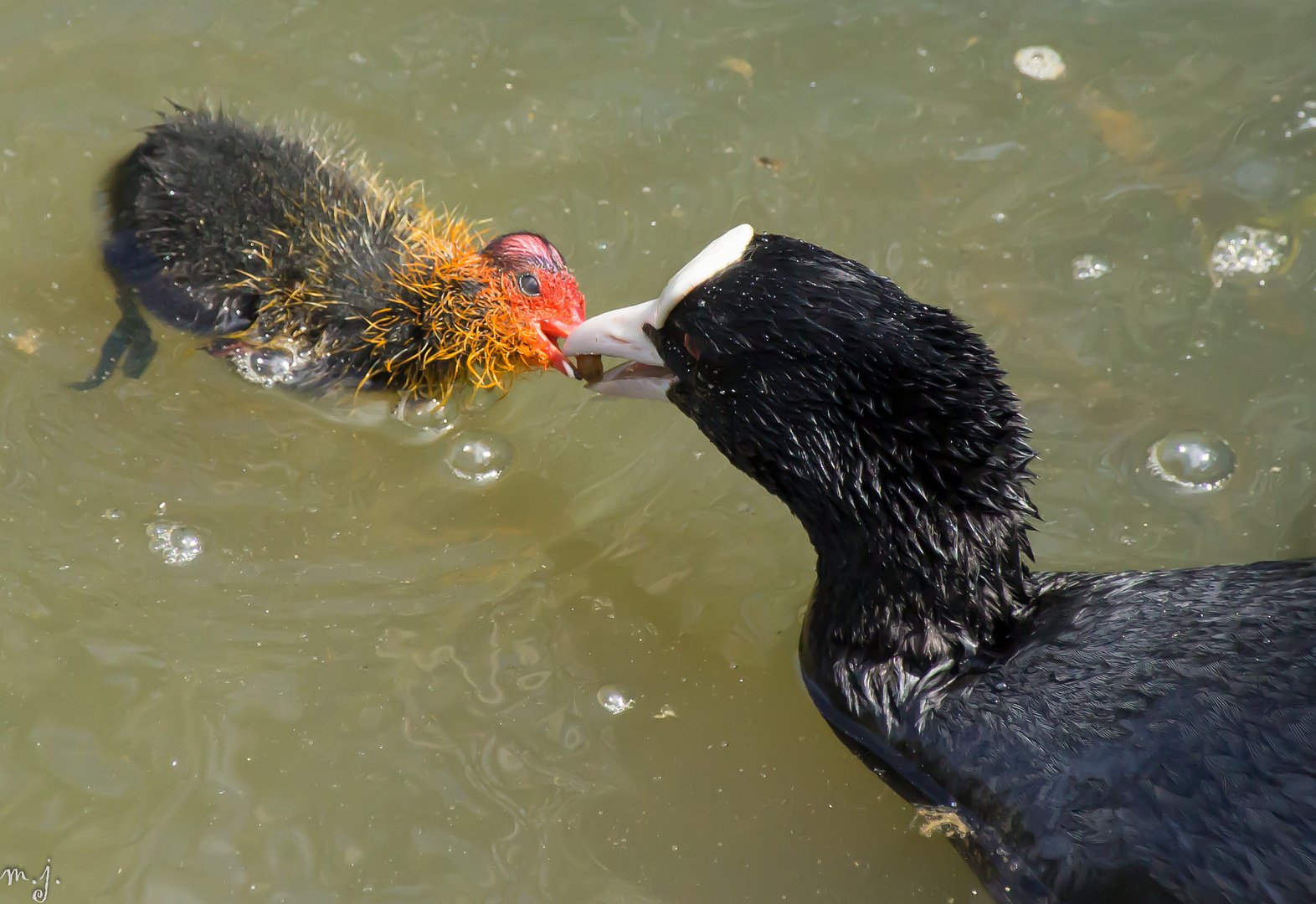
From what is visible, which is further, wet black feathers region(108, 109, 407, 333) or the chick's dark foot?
the chick's dark foot

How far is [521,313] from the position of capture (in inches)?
131

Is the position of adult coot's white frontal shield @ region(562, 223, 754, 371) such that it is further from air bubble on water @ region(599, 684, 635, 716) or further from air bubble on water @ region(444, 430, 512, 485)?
air bubble on water @ region(599, 684, 635, 716)

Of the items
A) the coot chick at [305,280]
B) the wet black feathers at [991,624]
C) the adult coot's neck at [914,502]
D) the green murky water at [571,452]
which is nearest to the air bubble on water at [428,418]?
the green murky water at [571,452]

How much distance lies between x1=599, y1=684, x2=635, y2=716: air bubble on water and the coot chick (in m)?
0.98

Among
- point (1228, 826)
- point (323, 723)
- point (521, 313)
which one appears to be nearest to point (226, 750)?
point (323, 723)

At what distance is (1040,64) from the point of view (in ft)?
14.9

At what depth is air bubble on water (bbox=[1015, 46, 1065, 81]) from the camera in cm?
451

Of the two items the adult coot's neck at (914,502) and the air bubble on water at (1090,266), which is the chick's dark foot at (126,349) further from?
the air bubble on water at (1090,266)

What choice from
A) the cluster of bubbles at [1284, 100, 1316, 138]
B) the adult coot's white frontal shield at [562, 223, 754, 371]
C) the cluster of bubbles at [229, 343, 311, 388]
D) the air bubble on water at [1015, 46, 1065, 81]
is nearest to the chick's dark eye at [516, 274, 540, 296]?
the adult coot's white frontal shield at [562, 223, 754, 371]

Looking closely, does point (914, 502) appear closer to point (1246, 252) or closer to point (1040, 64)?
point (1246, 252)

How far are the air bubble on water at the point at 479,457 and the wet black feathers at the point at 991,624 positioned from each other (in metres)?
1.12

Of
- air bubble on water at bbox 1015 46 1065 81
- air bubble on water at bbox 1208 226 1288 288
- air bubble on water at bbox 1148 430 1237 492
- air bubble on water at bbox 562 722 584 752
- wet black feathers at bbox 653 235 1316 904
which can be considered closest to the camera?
wet black feathers at bbox 653 235 1316 904

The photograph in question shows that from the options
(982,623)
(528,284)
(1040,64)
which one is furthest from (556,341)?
(1040,64)

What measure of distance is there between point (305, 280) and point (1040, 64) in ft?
10.2
